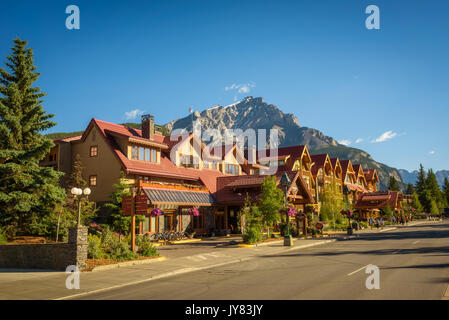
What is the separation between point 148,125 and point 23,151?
14960mm

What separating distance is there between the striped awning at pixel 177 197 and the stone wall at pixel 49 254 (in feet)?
39.3

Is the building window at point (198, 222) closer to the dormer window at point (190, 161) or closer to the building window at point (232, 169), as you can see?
the dormer window at point (190, 161)

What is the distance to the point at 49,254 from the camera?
17.3 m

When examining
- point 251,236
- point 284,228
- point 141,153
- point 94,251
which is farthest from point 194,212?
point 94,251

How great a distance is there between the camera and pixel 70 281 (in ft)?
43.6

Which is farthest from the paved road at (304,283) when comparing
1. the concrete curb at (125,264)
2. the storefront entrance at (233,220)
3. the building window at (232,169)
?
the building window at (232,169)

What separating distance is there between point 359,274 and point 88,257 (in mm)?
12601

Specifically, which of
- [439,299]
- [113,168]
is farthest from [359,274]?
[113,168]

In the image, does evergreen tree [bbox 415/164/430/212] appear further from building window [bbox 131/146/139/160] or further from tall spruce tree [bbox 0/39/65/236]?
tall spruce tree [bbox 0/39/65/236]

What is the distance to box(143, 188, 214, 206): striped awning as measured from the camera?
30.4 meters

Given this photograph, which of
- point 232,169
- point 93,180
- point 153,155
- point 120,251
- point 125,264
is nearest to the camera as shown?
point 125,264

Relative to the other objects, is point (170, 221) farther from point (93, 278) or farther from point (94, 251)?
point (93, 278)

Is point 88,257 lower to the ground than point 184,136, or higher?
lower
